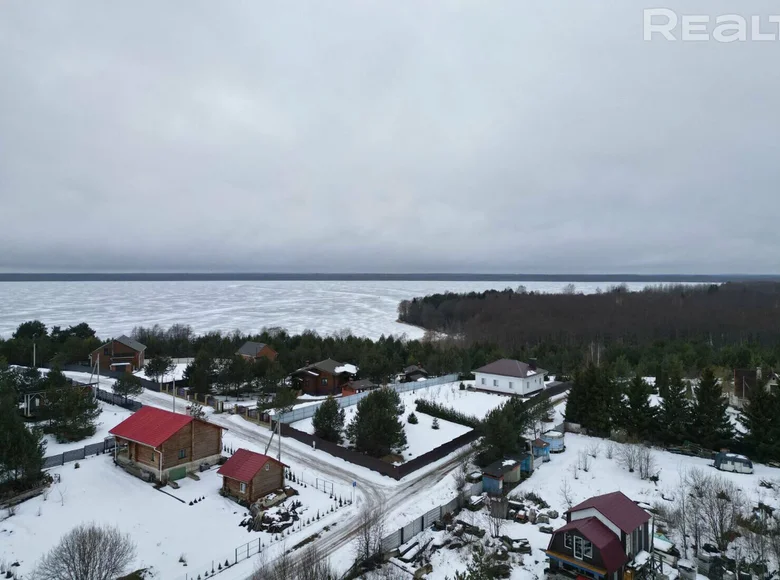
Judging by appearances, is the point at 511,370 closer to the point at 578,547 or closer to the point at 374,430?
the point at 374,430

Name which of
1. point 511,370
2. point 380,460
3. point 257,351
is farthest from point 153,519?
point 511,370

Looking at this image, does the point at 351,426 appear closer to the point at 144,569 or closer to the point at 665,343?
the point at 144,569

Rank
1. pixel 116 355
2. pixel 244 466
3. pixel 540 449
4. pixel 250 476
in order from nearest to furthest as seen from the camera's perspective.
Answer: pixel 250 476 < pixel 244 466 < pixel 540 449 < pixel 116 355

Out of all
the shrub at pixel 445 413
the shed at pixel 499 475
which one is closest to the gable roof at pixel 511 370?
the shrub at pixel 445 413

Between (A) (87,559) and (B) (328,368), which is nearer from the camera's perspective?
(A) (87,559)

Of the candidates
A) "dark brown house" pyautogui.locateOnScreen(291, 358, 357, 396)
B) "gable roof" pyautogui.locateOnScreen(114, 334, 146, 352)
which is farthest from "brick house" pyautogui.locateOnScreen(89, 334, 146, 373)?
"dark brown house" pyautogui.locateOnScreen(291, 358, 357, 396)

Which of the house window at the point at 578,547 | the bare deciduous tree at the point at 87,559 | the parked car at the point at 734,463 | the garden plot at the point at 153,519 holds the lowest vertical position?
the garden plot at the point at 153,519

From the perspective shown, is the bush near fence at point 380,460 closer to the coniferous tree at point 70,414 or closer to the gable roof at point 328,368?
the coniferous tree at point 70,414

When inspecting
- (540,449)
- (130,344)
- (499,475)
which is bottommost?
(540,449)
